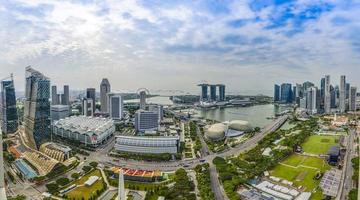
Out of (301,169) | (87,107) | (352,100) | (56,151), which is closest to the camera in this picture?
(301,169)

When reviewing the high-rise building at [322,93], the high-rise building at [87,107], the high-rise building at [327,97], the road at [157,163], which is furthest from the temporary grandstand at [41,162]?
the high-rise building at [322,93]

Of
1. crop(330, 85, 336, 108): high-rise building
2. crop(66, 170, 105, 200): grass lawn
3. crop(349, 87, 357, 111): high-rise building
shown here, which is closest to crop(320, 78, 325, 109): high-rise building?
crop(330, 85, 336, 108): high-rise building

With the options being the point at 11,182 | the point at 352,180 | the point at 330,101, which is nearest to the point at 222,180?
the point at 352,180

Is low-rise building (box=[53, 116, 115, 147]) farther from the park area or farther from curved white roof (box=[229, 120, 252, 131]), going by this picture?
the park area

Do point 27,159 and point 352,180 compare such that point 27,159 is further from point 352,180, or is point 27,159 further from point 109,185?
point 352,180

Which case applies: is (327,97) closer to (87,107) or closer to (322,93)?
(322,93)

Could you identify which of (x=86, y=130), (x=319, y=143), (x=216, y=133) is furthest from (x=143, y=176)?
(x=319, y=143)

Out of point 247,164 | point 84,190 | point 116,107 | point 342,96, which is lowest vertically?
point 84,190

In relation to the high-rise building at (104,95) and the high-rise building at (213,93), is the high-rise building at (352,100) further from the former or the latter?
the high-rise building at (104,95)
